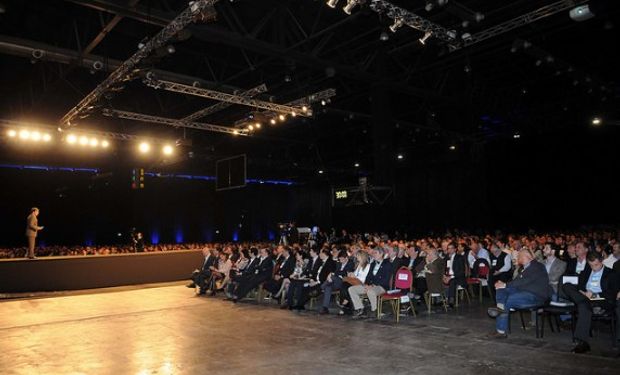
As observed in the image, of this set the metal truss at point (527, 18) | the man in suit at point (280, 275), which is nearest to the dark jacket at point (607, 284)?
the metal truss at point (527, 18)

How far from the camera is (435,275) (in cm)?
763

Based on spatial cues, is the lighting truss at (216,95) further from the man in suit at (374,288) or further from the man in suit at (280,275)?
the man in suit at (374,288)

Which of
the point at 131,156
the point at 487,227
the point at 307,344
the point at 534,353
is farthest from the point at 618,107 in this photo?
the point at 131,156

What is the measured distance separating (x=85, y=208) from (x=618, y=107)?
70.7 feet

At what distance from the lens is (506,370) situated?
4.55m

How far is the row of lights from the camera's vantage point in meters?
13.3

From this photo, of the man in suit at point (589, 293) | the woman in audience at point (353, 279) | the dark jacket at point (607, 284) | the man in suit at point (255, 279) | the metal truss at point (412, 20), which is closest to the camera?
the man in suit at point (589, 293)

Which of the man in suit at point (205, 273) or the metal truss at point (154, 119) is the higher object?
the metal truss at point (154, 119)

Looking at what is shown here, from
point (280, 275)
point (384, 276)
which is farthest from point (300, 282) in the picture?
point (384, 276)

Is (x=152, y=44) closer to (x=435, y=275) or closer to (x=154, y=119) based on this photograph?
(x=154, y=119)

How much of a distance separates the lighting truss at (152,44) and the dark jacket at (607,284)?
22.4 ft

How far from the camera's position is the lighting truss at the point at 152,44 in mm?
7488

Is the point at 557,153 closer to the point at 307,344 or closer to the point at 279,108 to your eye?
the point at 279,108

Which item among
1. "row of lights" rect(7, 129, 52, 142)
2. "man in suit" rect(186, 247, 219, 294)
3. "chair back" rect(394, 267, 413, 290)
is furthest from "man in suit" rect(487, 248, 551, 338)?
"row of lights" rect(7, 129, 52, 142)
